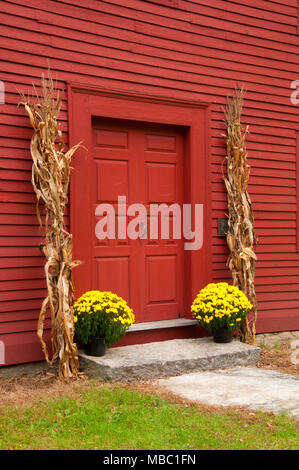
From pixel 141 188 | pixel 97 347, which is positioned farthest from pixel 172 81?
pixel 97 347

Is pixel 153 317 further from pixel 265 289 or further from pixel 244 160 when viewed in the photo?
pixel 244 160

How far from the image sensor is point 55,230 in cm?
497

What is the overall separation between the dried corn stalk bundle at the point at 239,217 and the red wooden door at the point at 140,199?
1.80 feet

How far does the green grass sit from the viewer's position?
134 inches

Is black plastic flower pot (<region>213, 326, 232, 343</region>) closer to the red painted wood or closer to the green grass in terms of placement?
the red painted wood

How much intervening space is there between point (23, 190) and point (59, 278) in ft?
2.92

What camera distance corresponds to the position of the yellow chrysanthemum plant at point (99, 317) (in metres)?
4.93

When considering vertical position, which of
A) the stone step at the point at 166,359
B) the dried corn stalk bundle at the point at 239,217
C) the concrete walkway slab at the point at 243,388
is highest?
the dried corn stalk bundle at the point at 239,217

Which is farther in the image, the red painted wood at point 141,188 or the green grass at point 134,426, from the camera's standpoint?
the red painted wood at point 141,188

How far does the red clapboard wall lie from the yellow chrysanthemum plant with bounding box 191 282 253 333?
57 cm

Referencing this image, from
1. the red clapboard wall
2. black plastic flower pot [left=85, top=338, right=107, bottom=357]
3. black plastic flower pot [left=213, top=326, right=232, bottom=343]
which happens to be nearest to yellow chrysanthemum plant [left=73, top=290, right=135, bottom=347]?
black plastic flower pot [left=85, top=338, right=107, bottom=357]

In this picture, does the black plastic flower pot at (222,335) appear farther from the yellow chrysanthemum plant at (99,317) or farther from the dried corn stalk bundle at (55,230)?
the dried corn stalk bundle at (55,230)

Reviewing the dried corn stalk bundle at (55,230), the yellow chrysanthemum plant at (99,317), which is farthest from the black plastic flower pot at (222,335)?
the dried corn stalk bundle at (55,230)

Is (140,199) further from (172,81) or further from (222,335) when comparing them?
(222,335)
